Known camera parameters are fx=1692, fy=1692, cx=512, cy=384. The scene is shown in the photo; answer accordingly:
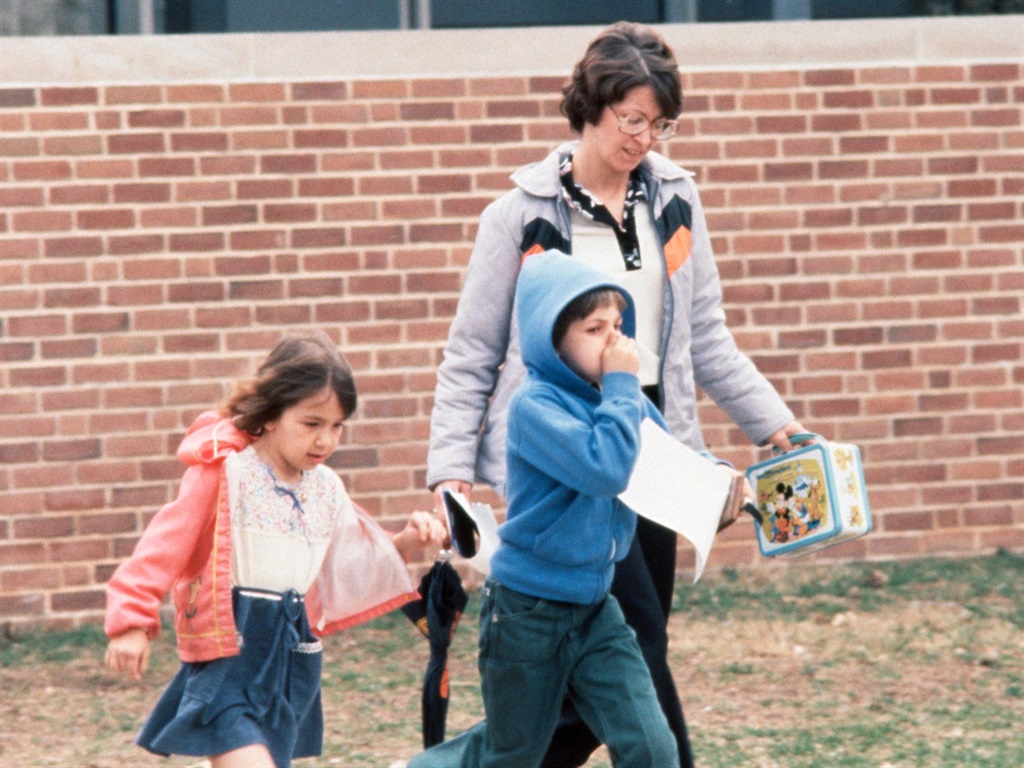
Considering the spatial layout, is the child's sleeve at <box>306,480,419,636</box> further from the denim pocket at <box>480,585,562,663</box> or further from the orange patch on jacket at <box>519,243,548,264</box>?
the orange patch on jacket at <box>519,243,548,264</box>

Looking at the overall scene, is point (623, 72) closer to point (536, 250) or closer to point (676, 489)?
point (536, 250)

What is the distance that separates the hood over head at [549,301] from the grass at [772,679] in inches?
70.9

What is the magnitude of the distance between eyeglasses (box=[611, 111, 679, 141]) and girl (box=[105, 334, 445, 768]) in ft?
2.72

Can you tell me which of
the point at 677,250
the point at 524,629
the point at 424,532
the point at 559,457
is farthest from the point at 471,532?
the point at 677,250

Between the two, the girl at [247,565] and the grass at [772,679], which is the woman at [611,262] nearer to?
the girl at [247,565]

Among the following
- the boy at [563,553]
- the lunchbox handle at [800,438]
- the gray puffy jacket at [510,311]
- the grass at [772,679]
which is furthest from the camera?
the grass at [772,679]

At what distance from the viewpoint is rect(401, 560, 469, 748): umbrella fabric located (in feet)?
12.7

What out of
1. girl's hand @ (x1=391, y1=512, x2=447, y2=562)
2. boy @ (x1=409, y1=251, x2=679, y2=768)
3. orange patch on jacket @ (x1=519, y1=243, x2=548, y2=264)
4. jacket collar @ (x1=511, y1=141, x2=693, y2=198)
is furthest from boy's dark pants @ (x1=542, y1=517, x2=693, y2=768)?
jacket collar @ (x1=511, y1=141, x2=693, y2=198)

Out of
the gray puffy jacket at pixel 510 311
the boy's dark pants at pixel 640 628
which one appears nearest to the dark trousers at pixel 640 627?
the boy's dark pants at pixel 640 628

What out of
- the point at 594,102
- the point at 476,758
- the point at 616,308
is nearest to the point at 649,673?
the point at 476,758

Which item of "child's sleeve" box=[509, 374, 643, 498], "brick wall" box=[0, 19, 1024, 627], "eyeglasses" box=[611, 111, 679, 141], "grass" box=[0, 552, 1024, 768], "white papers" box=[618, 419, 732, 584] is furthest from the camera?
"brick wall" box=[0, 19, 1024, 627]

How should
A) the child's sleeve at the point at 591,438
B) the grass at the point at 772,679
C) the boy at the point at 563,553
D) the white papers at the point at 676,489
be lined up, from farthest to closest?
the grass at the point at 772,679 < the white papers at the point at 676,489 < the boy at the point at 563,553 < the child's sleeve at the point at 591,438

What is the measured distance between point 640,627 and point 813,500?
0.51 metres

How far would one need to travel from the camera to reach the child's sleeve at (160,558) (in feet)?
11.3
